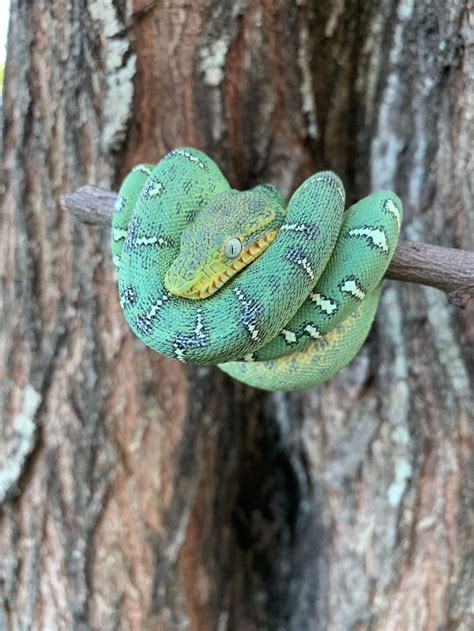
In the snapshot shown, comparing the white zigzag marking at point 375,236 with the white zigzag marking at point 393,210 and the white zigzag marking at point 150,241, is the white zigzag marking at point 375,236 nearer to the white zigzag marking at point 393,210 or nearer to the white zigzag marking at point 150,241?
the white zigzag marking at point 393,210

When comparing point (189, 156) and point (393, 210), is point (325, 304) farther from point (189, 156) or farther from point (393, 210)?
point (189, 156)

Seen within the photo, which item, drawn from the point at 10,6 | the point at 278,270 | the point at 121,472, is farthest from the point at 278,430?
the point at 10,6

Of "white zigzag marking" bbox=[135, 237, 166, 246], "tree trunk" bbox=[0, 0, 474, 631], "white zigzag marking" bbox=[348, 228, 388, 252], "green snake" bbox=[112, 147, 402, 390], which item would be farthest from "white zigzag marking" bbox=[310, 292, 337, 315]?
"tree trunk" bbox=[0, 0, 474, 631]

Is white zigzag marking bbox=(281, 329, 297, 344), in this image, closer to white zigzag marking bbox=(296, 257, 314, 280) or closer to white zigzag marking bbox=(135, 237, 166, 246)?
white zigzag marking bbox=(296, 257, 314, 280)

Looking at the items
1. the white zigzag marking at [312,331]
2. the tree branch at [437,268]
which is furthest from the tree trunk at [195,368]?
the white zigzag marking at [312,331]

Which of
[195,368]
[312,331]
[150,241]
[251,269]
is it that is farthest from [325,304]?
[195,368]

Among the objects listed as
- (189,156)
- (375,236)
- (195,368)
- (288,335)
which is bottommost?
(195,368)
